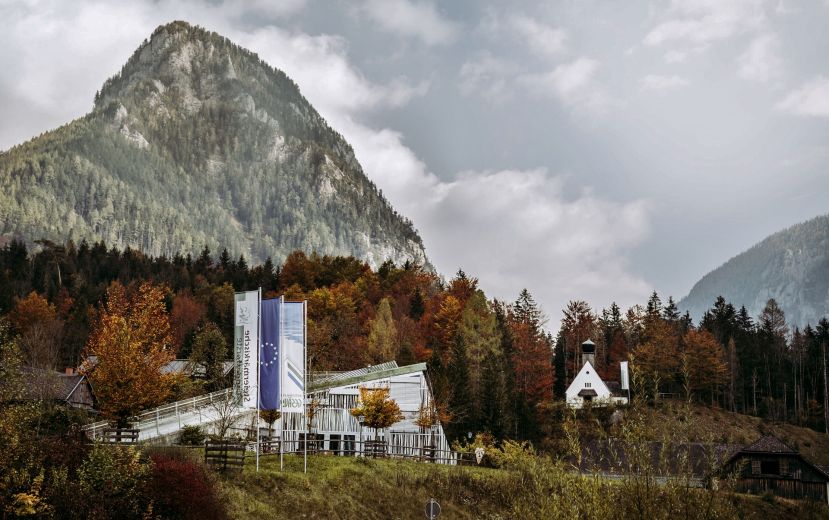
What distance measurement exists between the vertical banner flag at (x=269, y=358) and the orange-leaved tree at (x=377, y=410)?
12454mm

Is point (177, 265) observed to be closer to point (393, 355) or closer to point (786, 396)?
point (393, 355)

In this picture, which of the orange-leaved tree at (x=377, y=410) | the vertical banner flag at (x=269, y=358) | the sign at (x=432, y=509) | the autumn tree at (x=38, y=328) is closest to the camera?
the sign at (x=432, y=509)

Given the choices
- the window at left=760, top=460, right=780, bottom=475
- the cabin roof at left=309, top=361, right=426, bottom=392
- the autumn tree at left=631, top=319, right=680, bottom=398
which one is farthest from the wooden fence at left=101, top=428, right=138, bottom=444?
the autumn tree at left=631, top=319, right=680, bottom=398

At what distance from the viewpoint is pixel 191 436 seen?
4166 cm

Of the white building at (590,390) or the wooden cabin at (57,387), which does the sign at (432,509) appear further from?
the white building at (590,390)

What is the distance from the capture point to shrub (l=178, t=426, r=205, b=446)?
41.5 metres

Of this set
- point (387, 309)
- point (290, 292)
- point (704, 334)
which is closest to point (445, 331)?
point (387, 309)

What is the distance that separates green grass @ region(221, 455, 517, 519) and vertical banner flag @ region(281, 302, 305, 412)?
3.73 m

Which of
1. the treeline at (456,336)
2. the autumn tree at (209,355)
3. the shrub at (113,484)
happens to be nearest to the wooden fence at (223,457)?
the shrub at (113,484)

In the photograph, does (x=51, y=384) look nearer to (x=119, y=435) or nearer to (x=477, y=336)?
(x=119, y=435)

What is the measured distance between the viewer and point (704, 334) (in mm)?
97438

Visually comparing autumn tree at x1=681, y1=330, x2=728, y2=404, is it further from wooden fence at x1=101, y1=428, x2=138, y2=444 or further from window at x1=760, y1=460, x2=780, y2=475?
wooden fence at x1=101, y1=428, x2=138, y2=444

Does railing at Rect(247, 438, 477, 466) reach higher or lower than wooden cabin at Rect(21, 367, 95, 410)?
lower

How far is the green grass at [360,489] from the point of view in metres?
32.0
